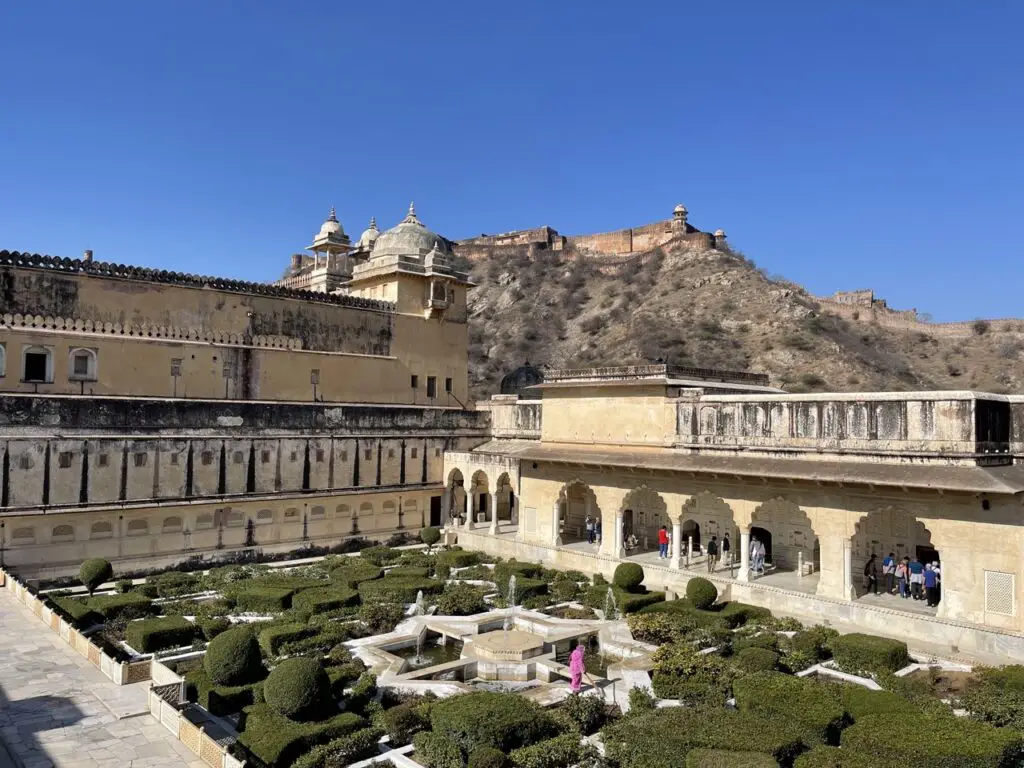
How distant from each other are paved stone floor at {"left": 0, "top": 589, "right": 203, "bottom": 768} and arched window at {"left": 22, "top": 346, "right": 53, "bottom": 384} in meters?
11.8

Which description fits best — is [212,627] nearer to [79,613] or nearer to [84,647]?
[84,647]

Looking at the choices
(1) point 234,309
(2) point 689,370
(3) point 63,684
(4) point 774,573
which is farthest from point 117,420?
(4) point 774,573

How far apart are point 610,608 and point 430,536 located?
33.8 feet

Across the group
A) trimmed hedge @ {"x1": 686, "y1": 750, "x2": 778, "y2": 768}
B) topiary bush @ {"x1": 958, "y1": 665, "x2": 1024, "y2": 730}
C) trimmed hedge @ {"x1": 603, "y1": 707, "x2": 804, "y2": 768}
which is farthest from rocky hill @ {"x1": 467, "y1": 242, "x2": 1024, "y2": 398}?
trimmed hedge @ {"x1": 686, "y1": 750, "x2": 778, "y2": 768}

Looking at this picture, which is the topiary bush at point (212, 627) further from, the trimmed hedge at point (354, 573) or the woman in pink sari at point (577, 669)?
the woman in pink sari at point (577, 669)

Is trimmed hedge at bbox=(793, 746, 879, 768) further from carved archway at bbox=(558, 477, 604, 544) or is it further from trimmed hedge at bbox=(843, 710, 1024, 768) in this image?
carved archway at bbox=(558, 477, 604, 544)

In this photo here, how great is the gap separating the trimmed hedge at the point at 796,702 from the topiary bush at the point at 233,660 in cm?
814

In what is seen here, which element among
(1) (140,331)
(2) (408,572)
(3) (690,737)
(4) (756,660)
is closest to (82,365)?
(1) (140,331)

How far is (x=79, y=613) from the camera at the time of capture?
17250 millimetres

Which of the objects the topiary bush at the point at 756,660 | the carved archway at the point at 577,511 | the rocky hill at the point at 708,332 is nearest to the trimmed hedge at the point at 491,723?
the topiary bush at the point at 756,660

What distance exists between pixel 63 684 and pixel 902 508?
675 inches

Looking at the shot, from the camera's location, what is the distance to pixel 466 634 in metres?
17.1

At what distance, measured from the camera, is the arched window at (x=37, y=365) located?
24406 mm

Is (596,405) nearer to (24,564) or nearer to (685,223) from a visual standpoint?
(24,564)
